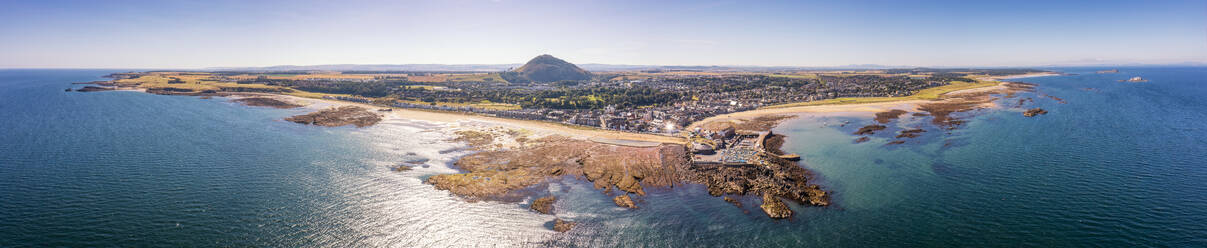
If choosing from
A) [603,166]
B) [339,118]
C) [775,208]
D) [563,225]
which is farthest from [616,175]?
[339,118]

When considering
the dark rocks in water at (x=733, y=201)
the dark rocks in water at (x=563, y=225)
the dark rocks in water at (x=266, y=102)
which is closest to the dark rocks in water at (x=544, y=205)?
the dark rocks in water at (x=563, y=225)

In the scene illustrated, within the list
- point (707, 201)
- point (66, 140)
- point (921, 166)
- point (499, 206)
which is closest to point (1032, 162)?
point (921, 166)

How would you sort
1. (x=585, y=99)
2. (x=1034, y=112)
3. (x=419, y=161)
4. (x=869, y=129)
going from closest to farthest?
1. (x=419, y=161)
2. (x=869, y=129)
3. (x=1034, y=112)
4. (x=585, y=99)

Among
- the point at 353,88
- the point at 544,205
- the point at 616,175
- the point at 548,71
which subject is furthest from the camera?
the point at 548,71

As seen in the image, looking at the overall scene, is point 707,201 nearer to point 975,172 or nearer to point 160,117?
point 975,172

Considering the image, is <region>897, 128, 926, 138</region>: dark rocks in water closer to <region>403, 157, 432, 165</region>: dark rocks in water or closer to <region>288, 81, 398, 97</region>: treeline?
<region>403, 157, 432, 165</region>: dark rocks in water

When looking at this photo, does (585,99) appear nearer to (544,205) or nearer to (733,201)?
(544,205)
